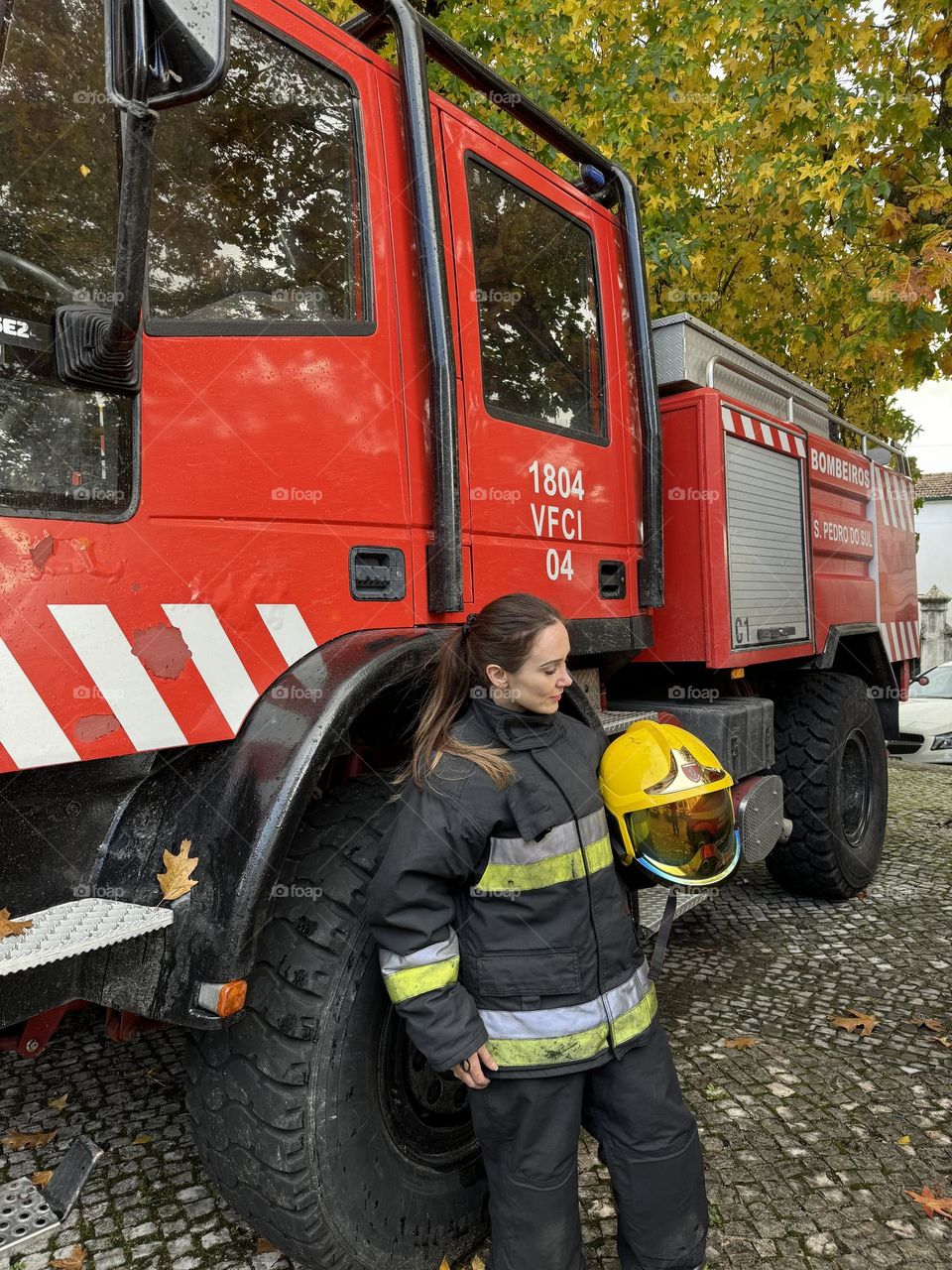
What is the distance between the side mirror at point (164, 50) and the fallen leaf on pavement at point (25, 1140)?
2.67 metres

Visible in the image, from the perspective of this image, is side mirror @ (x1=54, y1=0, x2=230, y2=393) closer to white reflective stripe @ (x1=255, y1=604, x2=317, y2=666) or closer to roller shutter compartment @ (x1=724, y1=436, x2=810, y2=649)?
white reflective stripe @ (x1=255, y1=604, x2=317, y2=666)

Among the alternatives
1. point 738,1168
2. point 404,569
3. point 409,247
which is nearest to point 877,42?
point 409,247

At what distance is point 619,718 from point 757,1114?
1.25 meters

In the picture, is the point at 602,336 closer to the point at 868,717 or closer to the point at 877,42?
the point at 868,717

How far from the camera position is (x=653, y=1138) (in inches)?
73.4

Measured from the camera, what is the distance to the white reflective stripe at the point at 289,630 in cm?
186

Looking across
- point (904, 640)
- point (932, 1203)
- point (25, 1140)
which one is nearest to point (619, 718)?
point (932, 1203)

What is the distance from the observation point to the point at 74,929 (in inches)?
60.2

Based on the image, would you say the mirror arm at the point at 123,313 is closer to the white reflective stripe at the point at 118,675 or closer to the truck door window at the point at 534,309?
the white reflective stripe at the point at 118,675

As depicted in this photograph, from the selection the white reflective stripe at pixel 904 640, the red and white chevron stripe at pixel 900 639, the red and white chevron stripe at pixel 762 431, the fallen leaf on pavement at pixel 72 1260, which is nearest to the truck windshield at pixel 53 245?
the fallen leaf on pavement at pixel 72 1260

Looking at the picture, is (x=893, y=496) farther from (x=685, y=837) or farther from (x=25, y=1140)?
(x=25, y=1140)

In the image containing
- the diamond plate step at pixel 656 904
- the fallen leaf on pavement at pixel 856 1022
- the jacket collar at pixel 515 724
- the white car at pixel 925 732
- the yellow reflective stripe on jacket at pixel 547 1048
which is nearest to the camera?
the yellow reflective stripe on jacket at pixel 547 1048

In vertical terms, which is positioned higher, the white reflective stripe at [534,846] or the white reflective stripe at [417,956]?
the white reflective stripe at [534,846]

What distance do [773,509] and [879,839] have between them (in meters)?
2.22
